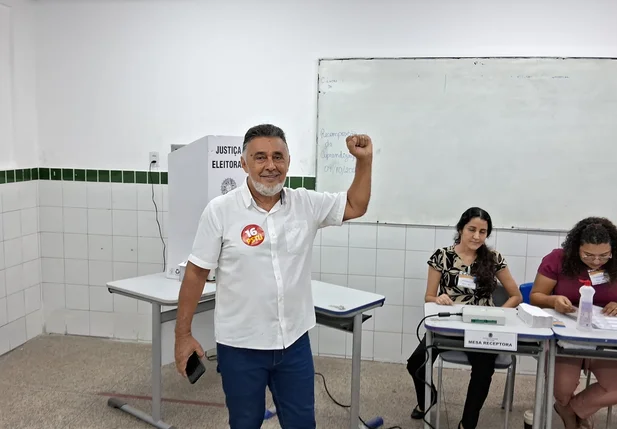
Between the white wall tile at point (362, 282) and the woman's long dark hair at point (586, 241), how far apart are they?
1.36m

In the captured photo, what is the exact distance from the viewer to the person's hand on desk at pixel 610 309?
8.20 feet

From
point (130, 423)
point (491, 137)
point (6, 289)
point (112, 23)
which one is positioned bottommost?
point (130, 423)

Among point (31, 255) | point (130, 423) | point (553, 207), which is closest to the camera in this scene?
point (130, 423)

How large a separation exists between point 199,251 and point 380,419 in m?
1.62

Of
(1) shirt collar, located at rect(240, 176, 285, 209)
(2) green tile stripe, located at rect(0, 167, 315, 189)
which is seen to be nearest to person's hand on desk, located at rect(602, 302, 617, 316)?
(1) shirt collar, located at rect(240, 176, 285, 209)

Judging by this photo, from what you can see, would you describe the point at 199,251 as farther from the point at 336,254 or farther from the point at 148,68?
the point at 148,68

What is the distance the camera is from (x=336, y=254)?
3.78m

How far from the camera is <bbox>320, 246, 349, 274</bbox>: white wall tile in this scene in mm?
3771

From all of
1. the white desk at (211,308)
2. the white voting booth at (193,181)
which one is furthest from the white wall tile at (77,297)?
the white voting booth at (193,181)

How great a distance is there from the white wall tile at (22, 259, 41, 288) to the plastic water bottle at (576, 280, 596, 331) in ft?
12.2

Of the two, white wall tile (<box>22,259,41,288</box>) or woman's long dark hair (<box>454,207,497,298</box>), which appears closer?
woman's long dark hair (<box>454,207,497,298</box>)

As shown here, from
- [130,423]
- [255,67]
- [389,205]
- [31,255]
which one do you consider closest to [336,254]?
[389,205]

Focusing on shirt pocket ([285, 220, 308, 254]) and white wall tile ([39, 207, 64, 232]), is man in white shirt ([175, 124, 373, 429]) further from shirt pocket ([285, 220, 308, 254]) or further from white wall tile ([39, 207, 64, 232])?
white wall tile ([39, 207, 64, 232])

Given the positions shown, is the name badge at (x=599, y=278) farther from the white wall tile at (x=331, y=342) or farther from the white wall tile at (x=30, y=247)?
the white wall tile at (x=30, y=247)
